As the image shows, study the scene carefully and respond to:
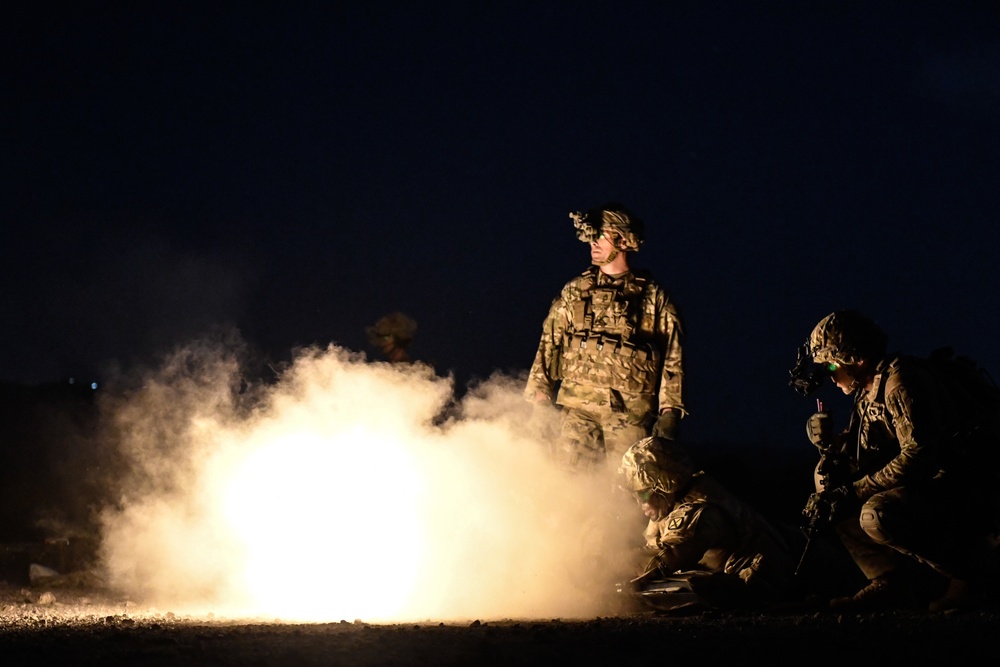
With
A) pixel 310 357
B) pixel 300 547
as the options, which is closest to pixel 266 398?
pixel 310 357

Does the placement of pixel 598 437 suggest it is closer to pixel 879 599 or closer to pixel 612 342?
pixel 612 342

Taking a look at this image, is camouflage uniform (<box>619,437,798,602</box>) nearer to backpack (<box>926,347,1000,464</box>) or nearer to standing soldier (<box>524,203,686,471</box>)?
standing soldier (<box>524,203,686,471</box>)

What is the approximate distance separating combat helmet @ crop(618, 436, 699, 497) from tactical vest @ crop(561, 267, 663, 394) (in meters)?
1.48

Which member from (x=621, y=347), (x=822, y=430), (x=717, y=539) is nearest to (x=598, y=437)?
(x=621, y=347)

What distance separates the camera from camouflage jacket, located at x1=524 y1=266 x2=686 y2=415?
978cm

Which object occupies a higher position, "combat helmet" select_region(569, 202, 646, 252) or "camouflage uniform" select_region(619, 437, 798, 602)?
"combat helmet" select_region(569, 202, 646, 252)

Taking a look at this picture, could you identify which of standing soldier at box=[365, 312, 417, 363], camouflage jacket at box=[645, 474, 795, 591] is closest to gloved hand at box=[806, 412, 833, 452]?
camouflage jacket at box=[645, 474, 795, 591]

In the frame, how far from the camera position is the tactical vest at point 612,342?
9797 mm

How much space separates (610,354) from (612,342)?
0.11 metres

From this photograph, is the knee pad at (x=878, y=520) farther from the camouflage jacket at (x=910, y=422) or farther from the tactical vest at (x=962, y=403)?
the tactical vest at (x=962, y=403)

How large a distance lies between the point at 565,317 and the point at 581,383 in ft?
2.39

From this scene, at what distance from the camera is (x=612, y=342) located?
32.4 ft

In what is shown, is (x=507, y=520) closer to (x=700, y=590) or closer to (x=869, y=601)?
(x=700, y=590)

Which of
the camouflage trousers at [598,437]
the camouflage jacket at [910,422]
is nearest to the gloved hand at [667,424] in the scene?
the camouflage trousers at [598,437]
